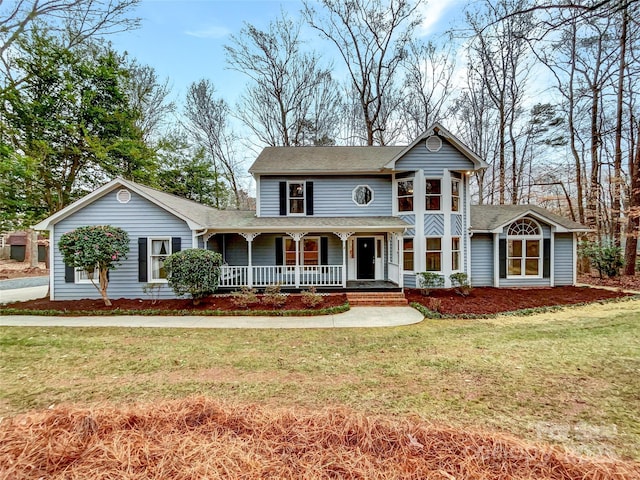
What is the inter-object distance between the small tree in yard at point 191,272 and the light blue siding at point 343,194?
4.52 meters

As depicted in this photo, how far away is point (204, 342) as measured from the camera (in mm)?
6316

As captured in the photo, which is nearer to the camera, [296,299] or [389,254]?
[296,299]

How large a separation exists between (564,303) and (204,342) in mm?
11281

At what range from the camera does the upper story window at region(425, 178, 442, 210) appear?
12008 millimetres

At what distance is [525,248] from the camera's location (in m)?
12.7

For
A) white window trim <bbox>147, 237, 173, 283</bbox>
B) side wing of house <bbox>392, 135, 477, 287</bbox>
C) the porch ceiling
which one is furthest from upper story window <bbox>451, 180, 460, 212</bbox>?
white window trim <bbox>147, 237, 173, 283</bbox>

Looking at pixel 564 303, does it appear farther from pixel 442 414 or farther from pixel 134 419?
pixel 134 419

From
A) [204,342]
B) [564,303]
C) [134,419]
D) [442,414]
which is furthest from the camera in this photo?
[564,303]

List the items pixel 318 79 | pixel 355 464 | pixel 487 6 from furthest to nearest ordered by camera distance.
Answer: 1. pixel 318 79
2. pixel 487 6
3. pixel 355 464

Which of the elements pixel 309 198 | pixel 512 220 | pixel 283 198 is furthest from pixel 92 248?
pixel 512 220

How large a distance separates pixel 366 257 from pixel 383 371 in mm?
8502

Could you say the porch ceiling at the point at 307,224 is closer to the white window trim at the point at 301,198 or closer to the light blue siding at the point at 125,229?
the white window trim at the point at 301,198

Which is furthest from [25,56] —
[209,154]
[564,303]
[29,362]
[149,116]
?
[564,303]

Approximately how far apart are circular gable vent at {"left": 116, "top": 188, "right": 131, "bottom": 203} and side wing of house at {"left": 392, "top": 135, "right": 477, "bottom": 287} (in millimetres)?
10285
